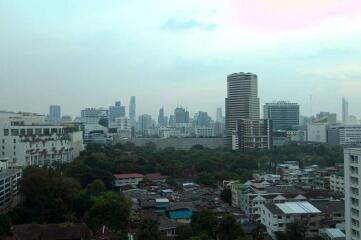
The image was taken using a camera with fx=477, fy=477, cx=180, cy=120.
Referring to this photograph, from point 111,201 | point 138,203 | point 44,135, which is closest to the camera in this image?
point 111,201

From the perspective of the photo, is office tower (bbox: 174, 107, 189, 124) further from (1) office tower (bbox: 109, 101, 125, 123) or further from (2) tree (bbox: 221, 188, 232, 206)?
(2) tree (bbox: 221, 188, 232, 206)

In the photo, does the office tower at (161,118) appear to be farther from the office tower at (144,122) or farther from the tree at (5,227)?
the tree at (5,227)

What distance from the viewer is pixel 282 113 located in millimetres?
48250

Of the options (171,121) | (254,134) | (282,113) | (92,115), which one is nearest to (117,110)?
(171,121)

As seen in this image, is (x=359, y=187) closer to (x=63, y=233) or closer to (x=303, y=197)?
(x=303, y=197)

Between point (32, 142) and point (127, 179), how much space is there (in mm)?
4409

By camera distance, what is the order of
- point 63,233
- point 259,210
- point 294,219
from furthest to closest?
1. point 259,210
2. point 294,219
3. point 63,233

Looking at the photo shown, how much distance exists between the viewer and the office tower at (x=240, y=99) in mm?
36062

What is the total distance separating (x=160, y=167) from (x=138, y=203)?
7986 mm

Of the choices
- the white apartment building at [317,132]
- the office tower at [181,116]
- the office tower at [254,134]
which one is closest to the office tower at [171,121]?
the office tower at [181,116]

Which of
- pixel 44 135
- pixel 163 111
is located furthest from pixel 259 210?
pixel 163 111

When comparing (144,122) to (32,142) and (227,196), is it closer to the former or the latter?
(32,142)

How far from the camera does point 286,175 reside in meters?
19.8

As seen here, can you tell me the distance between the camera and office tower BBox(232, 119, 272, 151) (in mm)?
32625
